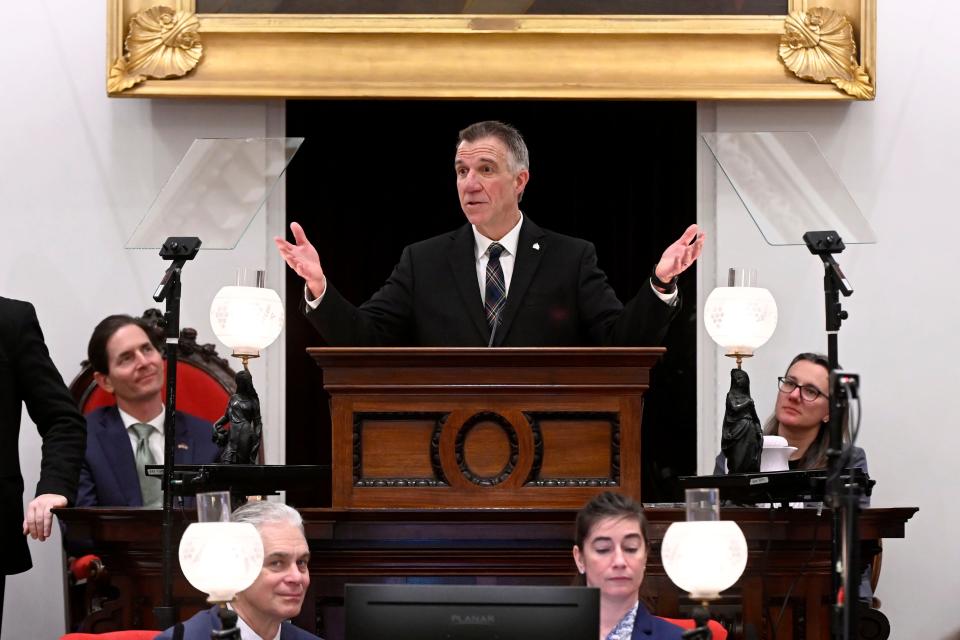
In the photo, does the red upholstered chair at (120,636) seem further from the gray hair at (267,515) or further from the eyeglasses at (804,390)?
the eyeglasses at (804,390)

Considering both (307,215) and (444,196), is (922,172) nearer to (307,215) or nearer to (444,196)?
(444,196)

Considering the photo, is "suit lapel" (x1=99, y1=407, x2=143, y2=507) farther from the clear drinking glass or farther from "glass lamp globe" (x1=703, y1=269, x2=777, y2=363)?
"glass lamp globe" (x1=703, y1=269, x2=777, y2=363)

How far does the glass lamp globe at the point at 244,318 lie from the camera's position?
4.46 meters

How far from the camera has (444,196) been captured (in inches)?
294

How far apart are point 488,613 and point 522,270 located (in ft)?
6.10

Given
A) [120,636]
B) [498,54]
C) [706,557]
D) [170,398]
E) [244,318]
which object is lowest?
[120,636]

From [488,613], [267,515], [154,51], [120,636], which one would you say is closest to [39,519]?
[120,636]

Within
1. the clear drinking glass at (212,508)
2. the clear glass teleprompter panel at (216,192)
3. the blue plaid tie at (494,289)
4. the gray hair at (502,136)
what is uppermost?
the gray hair at (502,136)

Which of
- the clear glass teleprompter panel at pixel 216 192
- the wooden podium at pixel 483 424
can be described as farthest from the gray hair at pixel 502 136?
the wooden podium at pixel 483 424

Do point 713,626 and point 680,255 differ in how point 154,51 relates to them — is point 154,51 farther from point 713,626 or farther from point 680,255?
point 713,626

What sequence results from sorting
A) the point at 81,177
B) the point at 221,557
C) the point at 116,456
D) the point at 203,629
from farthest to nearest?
the point at 81,177 < the point at 116,456 < the point at 203,629 < the point at 221,557

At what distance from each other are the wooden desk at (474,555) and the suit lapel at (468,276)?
851 mm

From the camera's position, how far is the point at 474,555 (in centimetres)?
422

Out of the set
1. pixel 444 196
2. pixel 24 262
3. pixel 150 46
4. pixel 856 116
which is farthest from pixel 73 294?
pixel 856 116
